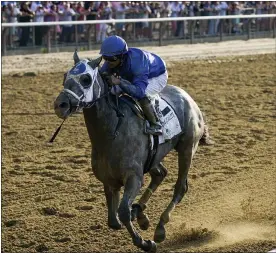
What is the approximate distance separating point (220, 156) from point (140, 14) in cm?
1103

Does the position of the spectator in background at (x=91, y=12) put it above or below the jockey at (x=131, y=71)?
below

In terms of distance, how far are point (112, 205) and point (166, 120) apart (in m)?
1.00

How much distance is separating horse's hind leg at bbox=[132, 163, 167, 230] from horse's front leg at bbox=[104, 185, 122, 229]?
0.22m

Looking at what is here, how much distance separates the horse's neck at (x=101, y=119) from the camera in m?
6.86

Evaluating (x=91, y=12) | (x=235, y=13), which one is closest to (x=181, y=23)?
(x=235, y=13)

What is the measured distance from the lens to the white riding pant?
7459 millimetres

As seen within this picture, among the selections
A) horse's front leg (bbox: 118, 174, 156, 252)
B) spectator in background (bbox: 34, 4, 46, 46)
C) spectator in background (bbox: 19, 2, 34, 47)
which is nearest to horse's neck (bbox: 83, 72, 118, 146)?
horse's front leg (bbox: 118, 174, 156, 252)

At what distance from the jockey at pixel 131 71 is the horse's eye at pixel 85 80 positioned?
359 millimetres

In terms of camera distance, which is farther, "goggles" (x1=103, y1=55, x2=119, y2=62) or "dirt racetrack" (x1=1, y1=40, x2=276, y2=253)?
"dirt racetrack" (x1=1, y1=40, x2=276, y2=253)

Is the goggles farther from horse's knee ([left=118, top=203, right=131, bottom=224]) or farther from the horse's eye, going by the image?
horse's knee ([left=118, top=203, right=131, bottom=224])

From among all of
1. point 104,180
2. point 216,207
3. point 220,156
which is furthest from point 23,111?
point 104,180

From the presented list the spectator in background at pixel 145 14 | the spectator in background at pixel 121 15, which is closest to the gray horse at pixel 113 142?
the spectator in background at pixel 121 15

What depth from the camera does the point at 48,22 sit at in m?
19.1

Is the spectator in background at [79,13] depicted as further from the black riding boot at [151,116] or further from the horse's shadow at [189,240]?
the black riding boot at [151,116]
